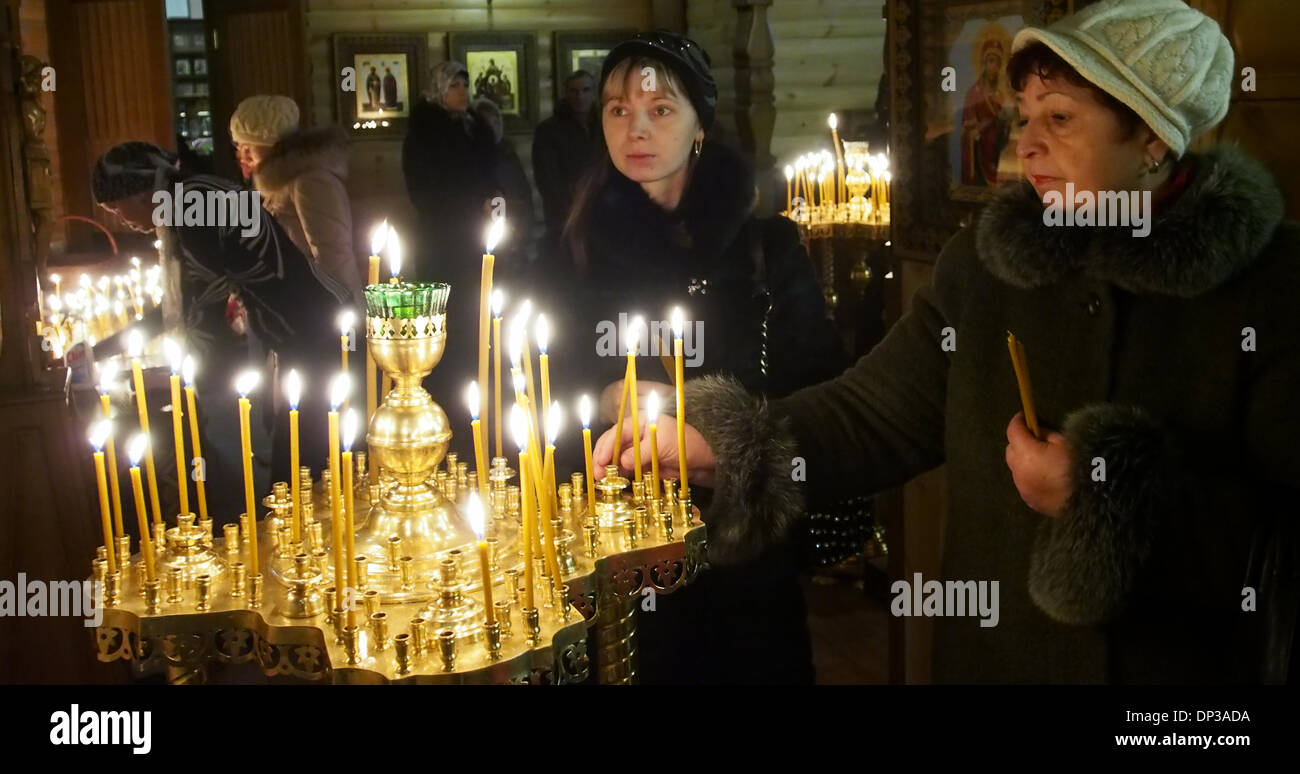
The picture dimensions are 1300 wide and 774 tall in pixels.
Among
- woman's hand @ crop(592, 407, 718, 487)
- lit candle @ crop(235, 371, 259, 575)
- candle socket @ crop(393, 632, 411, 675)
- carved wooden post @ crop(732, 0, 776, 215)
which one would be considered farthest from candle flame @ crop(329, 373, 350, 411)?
carved wooden post @ crop(732, 0, 776, 215)

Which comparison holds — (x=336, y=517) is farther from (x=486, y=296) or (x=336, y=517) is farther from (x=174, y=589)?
(x=486, y=296)

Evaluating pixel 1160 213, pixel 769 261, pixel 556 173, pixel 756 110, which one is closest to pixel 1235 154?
pixel 1160 213

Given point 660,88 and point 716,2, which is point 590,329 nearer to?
point 660,88

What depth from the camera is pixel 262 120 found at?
4.58 m

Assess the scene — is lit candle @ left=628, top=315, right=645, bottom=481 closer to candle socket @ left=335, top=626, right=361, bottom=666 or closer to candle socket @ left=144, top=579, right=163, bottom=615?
candle socket @ left=335, top=626, right=361, bottom=666

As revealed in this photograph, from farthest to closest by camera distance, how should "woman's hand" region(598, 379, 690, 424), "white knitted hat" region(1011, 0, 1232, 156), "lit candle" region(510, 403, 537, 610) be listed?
1. "woman's hand" region(598, 379, 690, 424)
2. "white knitted hat" region(1011, 0, 1232, 156)
3. "lit candle" region(510, 403, 537, 610)

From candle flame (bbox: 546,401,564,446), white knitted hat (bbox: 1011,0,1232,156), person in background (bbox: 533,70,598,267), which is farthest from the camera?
person in background (bbox: 533,70,598,267)

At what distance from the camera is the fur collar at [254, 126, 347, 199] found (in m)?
4.64

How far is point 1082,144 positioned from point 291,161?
11.4ft

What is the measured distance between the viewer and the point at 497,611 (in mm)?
1449

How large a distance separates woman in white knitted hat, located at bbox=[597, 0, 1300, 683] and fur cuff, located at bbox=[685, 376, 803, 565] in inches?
9.6

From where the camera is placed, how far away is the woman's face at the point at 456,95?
7.20 m

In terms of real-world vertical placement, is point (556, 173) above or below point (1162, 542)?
above
